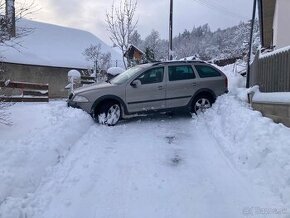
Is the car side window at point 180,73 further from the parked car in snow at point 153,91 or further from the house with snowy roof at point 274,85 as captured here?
the house with snowy roof at point 274,85

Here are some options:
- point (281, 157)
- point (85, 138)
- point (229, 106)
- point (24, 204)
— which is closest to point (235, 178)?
point (281, 157)

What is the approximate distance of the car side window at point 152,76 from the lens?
12.5 m

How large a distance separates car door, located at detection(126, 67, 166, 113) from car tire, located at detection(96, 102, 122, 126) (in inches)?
14.1

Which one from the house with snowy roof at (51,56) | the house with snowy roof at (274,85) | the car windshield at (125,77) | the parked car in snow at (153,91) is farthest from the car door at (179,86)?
the house with snowy roof at (51,56)

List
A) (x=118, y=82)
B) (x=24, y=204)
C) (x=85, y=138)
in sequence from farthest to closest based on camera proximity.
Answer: (x=118, y=82) → (x=85, y=138) → (x=24, y=204)

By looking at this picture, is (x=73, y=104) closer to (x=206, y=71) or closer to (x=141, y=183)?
(x=206, y=71)

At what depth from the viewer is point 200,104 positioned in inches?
512

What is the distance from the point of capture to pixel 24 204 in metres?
5.61

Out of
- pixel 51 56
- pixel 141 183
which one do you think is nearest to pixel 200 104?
pixel 141 183

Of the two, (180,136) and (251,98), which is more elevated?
(251,98)

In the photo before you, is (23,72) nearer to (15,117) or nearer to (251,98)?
(15,117)

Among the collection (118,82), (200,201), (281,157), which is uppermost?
(118,82)

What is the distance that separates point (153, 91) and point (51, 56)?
27332 mm

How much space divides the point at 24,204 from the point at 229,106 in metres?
7.15
